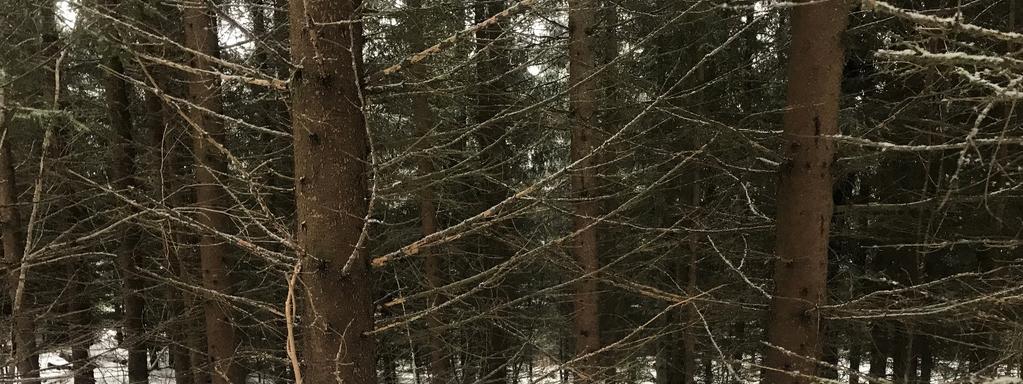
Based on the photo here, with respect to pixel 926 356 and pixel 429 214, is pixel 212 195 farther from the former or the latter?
pixel 926 356

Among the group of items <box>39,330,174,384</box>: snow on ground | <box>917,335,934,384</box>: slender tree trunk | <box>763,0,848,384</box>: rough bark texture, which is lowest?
<box>917,335,934,384</box>: slender tree trunk

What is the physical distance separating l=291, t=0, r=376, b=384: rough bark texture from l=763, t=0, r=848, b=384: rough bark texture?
283 cm

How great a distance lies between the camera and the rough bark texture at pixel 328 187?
2.41 meters

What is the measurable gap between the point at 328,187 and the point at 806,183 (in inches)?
122

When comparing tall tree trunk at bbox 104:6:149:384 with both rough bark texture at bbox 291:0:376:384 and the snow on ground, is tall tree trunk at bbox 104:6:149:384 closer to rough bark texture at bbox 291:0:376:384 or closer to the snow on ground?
the snow on ground

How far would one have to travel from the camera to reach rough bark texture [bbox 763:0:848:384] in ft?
12.8

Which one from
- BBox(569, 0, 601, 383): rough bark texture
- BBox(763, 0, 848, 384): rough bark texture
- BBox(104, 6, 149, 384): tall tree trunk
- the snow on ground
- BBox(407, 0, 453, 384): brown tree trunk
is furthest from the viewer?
BBox(104, 6, 149, 384): tall tree trunk

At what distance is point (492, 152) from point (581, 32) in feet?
15.4

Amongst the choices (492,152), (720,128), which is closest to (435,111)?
(492,152)

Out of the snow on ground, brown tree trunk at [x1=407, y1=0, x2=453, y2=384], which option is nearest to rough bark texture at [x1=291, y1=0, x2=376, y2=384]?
the snow on ground

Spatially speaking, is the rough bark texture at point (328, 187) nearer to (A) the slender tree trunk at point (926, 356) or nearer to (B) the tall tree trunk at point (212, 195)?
(B) the tall tree trunk at point (212, 195)

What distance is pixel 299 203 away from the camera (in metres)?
2.51

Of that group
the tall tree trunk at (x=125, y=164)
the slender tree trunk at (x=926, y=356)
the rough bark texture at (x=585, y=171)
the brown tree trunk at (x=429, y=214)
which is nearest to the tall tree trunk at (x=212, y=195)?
the tall tree trunk at (x=125, y=164)

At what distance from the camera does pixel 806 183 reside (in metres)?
3.98
